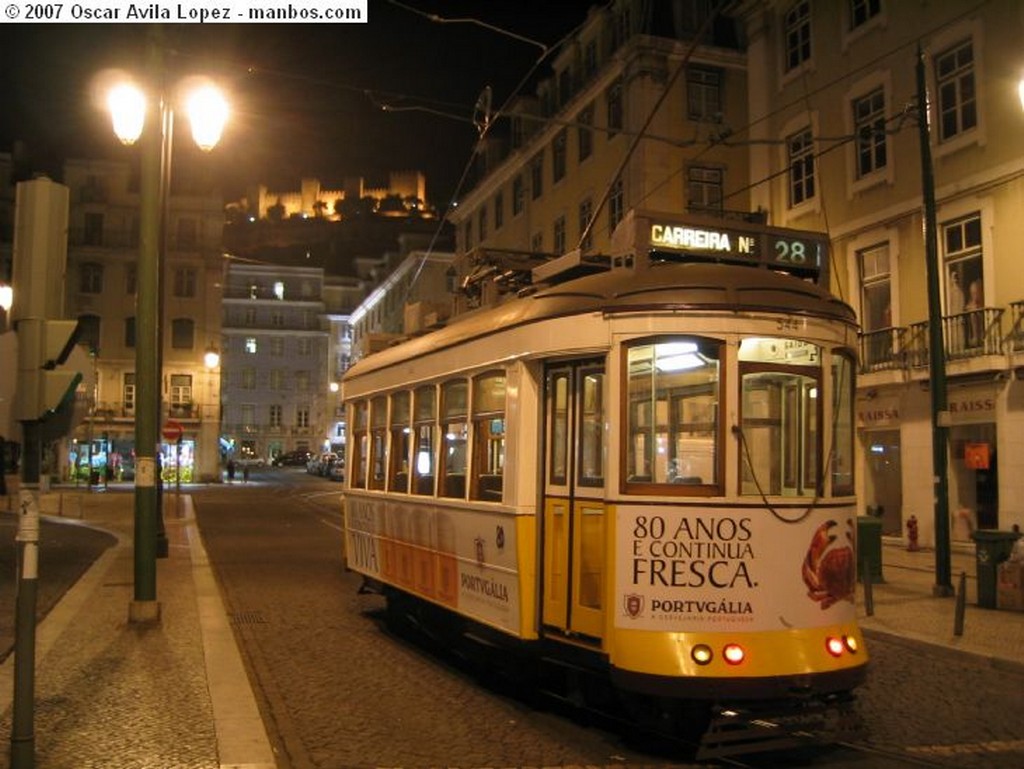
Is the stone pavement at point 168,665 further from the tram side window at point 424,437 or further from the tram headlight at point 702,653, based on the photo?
the tram headlight at point 702,653

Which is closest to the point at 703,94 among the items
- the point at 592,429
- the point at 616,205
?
the point at 616,205

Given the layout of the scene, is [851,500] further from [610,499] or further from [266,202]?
[266,202]

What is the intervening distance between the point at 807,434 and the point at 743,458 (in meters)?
0.55

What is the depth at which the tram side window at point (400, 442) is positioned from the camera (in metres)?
9.88

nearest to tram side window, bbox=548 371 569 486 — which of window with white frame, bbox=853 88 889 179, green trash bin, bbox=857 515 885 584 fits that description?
green trash bin, bbox=857 515 885 584

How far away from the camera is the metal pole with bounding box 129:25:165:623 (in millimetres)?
10648

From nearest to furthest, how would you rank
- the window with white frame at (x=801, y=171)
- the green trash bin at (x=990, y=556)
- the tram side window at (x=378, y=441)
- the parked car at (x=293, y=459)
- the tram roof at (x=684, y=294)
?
the tram roof at (x=684, y=294) < the tram side window at (x=378, y=441) < the green trash bin at (x=990, y=556) < the window with white frame at (x=801, y=171) < the parked car at (x=293, y=459)

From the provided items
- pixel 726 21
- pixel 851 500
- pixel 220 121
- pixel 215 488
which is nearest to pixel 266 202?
pixel 215 488

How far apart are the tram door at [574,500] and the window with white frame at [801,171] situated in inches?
730

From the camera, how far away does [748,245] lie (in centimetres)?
761

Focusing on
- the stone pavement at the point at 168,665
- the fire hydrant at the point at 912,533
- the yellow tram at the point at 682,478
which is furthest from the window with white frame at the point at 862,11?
the yellow tram at the point at 682,478

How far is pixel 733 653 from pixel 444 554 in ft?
10.5

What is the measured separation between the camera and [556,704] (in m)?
7.66

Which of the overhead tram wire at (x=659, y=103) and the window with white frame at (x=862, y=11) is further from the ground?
the window with white frame at (x=862, y=11)
